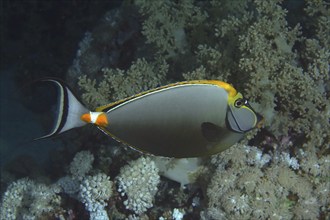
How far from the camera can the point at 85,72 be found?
5.36m

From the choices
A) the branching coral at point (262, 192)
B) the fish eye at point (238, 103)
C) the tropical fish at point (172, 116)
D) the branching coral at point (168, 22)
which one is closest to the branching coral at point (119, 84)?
the branching coral at point (168, 22)

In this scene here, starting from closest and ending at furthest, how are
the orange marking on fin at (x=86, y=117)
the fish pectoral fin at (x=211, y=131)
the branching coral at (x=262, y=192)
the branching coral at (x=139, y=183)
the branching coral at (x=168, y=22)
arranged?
1. the orange marking on fin at (x=86, y=117)
2. the fish pectoral fin at (x=211, y=131)
3. the branching coral at (x=262, y=192)
4. the branching coral at (x=139, y=183)
5. the branching coral at (x=168, y=22)

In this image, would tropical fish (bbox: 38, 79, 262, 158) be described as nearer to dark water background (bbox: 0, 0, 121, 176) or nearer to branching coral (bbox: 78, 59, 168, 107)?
branching coral (bbox: 78, 59, 168, 107)

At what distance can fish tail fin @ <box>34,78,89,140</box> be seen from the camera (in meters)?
2.11

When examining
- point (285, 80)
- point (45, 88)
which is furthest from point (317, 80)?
point (45, 88)

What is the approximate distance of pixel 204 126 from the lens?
87.8 inches

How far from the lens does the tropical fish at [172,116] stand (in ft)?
6.97

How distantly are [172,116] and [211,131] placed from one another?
0.76 feet

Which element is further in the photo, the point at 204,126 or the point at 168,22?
the point at 168,22

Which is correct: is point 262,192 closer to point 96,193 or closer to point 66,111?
point 96,193

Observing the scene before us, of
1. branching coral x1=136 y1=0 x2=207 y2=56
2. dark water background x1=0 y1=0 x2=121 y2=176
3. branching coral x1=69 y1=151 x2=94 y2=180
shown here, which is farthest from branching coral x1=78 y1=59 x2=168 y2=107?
dark water background x1=0 y1=0 x2=121 y2=176

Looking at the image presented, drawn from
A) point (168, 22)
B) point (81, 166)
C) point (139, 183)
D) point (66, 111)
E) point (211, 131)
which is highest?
point (66, 111)

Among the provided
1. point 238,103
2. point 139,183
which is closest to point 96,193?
point 139,183

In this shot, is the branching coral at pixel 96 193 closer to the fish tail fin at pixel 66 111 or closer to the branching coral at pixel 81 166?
the branching coral at pixel 81 166
